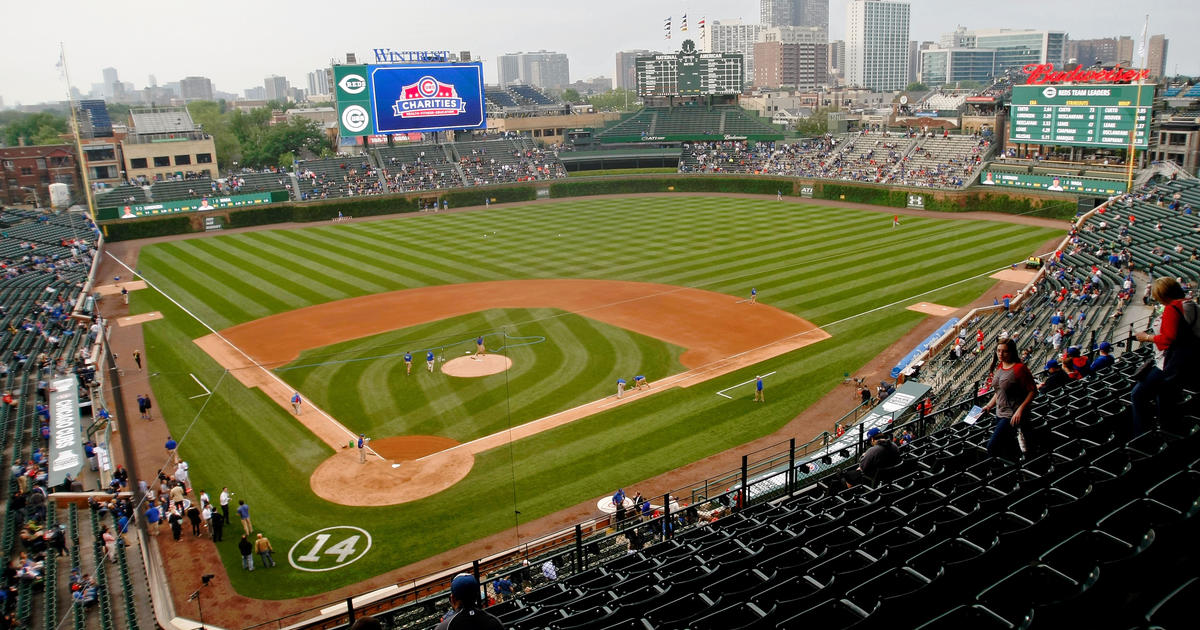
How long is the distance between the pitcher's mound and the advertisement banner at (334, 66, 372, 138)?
4718 centimetres

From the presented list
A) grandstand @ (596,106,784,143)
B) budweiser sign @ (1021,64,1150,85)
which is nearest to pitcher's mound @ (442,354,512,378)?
budweiser sign @ (1021,64,1150,85)

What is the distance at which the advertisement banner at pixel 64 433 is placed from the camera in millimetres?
20328

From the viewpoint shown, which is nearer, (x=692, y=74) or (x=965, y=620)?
(x=965, y=620)

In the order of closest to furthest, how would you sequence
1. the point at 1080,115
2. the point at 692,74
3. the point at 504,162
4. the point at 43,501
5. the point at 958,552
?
the point at 958,552 → the point at 43,501 → the point at 1080,115 → the point at 504,162 → the point at 692,74

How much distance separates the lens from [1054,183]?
2263 inches

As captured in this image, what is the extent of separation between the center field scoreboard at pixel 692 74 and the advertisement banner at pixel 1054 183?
37506 millimetres

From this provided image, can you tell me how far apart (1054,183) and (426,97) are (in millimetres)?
54328

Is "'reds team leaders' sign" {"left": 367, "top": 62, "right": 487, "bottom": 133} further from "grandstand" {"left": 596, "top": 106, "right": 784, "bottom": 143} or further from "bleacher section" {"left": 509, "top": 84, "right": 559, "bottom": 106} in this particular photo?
"bleacher section" {"left": 509, "top": 84, "right": 559, "bottom": 106}

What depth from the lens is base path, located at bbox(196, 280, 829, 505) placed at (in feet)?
73.8

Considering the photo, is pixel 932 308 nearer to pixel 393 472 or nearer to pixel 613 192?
pixel 393 472

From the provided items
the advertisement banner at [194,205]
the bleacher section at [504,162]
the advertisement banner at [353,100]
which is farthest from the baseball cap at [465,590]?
the bleacher section at [504,162]

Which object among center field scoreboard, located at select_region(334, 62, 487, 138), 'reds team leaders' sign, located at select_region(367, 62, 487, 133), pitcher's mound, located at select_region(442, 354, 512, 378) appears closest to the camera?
pitcher's mound, located at select_region(442, 354, 512, 378)

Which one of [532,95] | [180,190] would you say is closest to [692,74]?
[180,190]

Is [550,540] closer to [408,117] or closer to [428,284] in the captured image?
[428,284]
